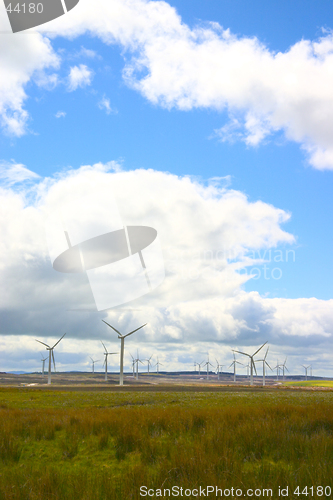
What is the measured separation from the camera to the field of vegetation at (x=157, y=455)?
8.95m

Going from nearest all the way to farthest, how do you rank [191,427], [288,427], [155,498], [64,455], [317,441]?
[155,498] → [317,441] → [64,455] → [288,427] → [191,427]

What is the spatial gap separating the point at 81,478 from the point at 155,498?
267 cm

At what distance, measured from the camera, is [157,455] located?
469 inches

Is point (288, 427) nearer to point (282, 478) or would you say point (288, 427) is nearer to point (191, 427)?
point (191, 427)

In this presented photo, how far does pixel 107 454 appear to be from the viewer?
41.9 ft

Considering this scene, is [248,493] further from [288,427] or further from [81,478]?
[288,427]

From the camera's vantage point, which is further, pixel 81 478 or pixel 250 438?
pixel 250 438

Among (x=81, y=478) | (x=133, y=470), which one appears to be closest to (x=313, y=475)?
(x=133, y=470)

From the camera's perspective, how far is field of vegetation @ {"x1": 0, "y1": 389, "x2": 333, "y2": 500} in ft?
29.3

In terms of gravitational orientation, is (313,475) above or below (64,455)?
above

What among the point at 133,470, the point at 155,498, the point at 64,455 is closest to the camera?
the point at 155,498

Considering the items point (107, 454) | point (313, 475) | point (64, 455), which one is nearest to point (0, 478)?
point (64, 455)

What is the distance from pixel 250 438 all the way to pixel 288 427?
239 centimetres

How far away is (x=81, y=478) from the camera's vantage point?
9.91 m
